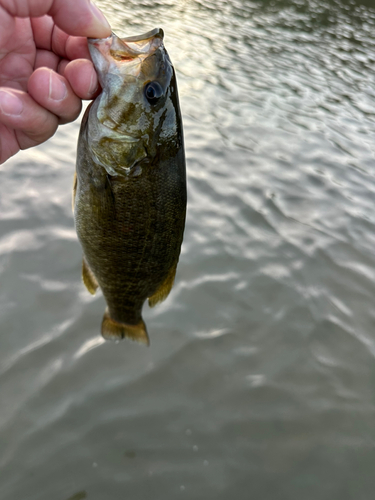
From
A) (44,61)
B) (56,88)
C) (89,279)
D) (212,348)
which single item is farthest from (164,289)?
(212,348)

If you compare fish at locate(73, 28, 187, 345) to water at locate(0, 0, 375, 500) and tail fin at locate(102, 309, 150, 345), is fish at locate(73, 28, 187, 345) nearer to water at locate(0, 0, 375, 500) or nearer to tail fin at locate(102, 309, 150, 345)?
tail fin at locate(102, 309, 150, 345)

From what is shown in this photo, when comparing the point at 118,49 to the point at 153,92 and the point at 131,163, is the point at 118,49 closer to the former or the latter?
the point at 153,92

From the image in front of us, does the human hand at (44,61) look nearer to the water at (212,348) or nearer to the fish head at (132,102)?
the fish head at (132,102)

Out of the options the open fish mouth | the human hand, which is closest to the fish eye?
the open fish mouth

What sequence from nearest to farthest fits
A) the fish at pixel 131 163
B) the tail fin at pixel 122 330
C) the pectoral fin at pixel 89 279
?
the fish at pixel 131 163 < the pectoral fin at pixel 89 279 < the tail fin at pixel 122 330

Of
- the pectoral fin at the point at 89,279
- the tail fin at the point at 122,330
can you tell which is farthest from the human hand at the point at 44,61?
the tail fin at the point at 122,330

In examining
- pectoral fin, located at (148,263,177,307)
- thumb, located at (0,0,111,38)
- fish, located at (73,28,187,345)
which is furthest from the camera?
pectoral fin, located at (148,263,177,307)
